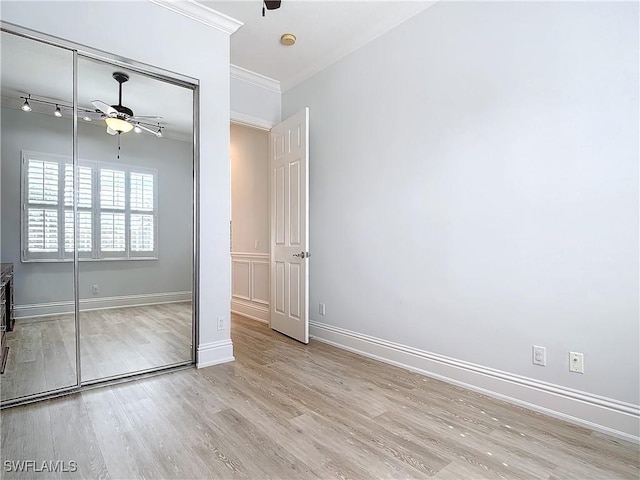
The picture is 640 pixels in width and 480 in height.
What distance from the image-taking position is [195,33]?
2.97 m

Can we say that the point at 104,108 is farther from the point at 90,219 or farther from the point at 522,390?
the point at 522,390

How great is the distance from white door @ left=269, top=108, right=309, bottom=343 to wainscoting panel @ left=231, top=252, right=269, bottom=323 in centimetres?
48

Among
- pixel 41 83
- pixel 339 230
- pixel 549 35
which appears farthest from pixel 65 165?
pixel 549 35

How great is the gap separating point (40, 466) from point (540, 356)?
8.86ft

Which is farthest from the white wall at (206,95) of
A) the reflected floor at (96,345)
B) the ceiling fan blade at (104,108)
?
the ceiling fan blade at (104,108)

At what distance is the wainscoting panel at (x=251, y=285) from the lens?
468 centimetres

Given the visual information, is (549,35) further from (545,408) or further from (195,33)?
(195,33)

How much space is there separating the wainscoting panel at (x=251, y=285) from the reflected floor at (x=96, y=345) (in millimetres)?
1735

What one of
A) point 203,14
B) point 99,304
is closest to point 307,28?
point 203,14

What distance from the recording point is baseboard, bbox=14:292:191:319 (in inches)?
92.9

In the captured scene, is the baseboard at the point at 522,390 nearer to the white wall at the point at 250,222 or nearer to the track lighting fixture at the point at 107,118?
the white wall at the point at 250,222

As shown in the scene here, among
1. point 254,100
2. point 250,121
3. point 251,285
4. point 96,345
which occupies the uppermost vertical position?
point 254,100

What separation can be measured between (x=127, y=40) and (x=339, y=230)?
2337 millimetres

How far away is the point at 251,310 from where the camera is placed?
16.1ft
